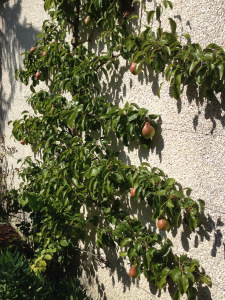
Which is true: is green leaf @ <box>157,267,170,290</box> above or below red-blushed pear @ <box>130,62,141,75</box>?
below

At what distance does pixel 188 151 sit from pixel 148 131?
28 centimetres

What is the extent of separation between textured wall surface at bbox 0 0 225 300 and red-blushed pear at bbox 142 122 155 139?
0.28 feet

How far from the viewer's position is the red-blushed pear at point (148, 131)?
7.15 ft

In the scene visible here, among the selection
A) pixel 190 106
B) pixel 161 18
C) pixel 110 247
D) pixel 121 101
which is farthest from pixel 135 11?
pixel 110 247

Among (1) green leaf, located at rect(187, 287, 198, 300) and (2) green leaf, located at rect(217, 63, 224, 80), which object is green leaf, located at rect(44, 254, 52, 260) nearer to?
(1) green leaf, located at rect(187, 287, 198, 300)

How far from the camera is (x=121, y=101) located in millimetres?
2602

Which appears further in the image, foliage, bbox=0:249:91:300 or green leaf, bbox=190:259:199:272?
foliage, bbox=0:249:91:300

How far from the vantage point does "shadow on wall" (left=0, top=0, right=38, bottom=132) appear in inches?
167

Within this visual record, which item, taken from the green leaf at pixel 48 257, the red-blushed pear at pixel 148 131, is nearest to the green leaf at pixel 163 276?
the red-blushed pear at pixel 148 131

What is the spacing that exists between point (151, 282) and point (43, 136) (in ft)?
5.41

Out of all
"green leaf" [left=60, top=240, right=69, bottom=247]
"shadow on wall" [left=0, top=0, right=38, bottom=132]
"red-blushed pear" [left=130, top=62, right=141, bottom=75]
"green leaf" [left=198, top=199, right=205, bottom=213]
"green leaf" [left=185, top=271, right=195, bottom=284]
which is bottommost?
"green leaf" [left=185, top=271, right=195, bottom=284]

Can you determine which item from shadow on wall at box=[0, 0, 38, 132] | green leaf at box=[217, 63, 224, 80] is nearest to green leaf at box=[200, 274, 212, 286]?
green leaf at box=[217, 63, 224, 80]

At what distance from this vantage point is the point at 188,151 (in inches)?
81.2

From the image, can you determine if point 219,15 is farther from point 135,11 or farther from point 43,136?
point 43,136
